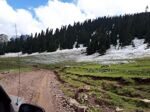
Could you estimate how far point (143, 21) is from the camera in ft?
607

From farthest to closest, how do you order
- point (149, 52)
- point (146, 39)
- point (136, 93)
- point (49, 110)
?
1. point (146, 39)
2. point (149, 52)
3. point (136, 93)
4. point (49, 110)

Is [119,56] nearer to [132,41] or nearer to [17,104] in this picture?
[132,41]

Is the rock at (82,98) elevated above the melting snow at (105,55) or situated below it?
below

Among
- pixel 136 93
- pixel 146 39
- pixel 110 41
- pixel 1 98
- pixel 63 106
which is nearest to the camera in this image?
pixel 1 98

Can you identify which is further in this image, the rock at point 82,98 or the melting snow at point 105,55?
the melting snow at point 105,55

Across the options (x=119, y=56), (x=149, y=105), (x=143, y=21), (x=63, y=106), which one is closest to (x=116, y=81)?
(x=149, y=105)

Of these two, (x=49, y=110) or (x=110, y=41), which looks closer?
(x=49, y=110)

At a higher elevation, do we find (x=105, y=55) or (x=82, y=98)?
(x=105, y=55)

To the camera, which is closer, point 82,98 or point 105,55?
→ point 82,98

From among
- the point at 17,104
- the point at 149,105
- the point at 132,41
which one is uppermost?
the point at 132,41

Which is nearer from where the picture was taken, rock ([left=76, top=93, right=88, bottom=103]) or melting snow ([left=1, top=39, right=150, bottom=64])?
rock ([left=76, top=93, right=88, bottom=103])

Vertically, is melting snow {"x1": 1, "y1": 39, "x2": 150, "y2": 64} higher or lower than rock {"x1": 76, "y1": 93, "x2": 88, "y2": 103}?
higher

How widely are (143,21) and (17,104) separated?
185 m

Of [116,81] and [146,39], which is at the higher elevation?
[146,39]
